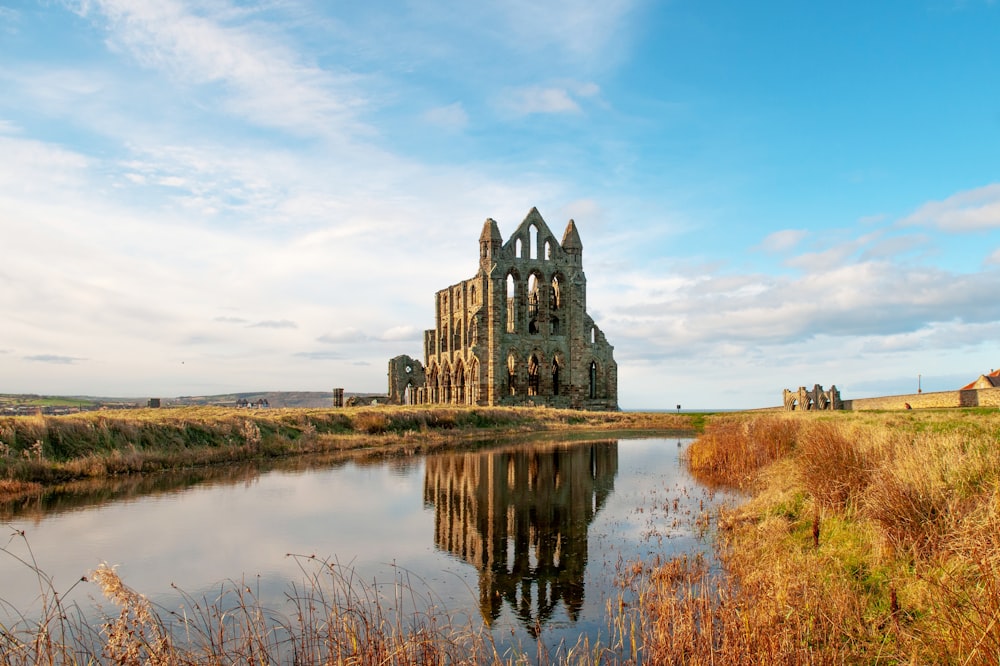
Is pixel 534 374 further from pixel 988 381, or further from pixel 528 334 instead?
pixel 988 381

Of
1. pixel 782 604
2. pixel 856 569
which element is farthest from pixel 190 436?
pixel 782 604

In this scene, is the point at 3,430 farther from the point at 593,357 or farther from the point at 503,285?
the point at 593,357

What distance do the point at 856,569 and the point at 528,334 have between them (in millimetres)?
52685

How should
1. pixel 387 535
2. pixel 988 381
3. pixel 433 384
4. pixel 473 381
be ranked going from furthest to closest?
pixel 433 384
pixel 473 381
pixel 988 381
pixel 387 535

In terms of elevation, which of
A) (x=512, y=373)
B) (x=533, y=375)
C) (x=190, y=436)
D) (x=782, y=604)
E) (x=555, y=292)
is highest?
(x=555, y=292)

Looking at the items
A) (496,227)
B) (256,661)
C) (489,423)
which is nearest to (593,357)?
(496,227)

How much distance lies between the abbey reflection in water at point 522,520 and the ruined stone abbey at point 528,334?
102ft

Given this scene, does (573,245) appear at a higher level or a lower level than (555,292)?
higher

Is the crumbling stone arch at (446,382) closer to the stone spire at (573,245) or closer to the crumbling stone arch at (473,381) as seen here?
the crumbling stone arch at (473,381)

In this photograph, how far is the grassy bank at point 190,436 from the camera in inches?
709

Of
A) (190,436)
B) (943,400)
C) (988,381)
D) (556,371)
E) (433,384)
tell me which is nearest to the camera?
(190,436)

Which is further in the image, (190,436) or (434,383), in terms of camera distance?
(434,383)

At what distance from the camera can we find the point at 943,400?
34.5 metres

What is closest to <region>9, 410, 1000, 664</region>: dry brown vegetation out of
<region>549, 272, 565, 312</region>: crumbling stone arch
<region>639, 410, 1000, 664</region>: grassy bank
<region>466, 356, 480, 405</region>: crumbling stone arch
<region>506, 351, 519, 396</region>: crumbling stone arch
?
<region>639, 410, 1000, 664</region>: grassy bank
